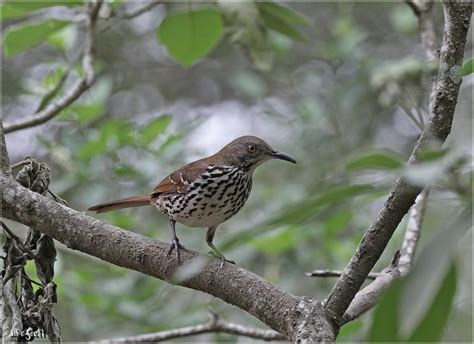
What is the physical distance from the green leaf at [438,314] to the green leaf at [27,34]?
8.99 feet

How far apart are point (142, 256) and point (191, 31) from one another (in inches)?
→ 43.6

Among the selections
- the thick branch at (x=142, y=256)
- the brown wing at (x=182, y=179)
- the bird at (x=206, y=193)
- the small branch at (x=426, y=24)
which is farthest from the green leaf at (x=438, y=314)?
the brown wing at (x=182, y=179)

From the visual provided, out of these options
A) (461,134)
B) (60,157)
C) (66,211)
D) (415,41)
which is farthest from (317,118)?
(461,134)

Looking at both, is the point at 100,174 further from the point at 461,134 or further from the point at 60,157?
the point at 461,134

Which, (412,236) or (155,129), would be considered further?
(155,129)

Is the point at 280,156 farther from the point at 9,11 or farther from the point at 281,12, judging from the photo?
the point at 9,11

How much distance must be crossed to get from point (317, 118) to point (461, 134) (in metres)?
5.17

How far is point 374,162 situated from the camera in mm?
1022

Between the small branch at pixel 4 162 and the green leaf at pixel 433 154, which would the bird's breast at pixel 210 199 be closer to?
the small branch at pixel 4 162

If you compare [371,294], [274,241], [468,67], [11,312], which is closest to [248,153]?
[274,241]

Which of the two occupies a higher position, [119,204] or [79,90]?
[79,90]

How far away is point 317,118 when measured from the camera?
6.27 metres

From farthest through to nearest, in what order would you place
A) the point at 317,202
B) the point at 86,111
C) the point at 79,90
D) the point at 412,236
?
the point at 86,111 < the point at 79,90 < the point at 412,236 < the point at 317,202

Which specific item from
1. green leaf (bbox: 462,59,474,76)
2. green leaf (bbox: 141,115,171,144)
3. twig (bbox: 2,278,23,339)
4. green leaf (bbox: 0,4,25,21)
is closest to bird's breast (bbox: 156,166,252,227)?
green leaf (bbox: 141,115,171,144)
